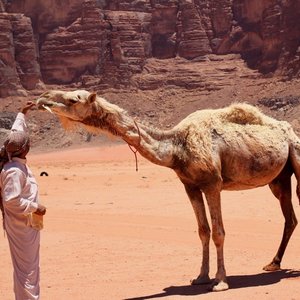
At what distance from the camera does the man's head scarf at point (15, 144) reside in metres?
7.42

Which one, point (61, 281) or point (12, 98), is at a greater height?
point (61, 281)

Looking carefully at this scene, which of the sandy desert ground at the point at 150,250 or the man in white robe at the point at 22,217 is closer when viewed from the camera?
the man in white robe at the point at 22,217

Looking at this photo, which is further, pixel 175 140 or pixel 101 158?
A: pixel 101 158

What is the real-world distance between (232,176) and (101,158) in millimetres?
56720

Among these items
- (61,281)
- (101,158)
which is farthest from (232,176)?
(101,158)

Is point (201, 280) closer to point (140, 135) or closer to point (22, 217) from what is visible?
point (140, 135)

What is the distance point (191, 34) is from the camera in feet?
342

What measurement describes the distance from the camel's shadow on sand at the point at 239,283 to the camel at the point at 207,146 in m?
0.18

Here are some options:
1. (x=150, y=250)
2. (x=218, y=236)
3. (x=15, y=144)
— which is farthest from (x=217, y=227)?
(x=150, y=250)

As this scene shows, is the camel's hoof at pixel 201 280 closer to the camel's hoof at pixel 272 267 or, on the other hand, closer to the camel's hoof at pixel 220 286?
the camel's hoof at pixel 220 286

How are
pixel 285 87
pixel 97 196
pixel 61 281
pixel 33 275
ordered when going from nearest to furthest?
1. pixel 33 275
2. pixel 61 281
3. pixel 97 196
4. pixel 285 87

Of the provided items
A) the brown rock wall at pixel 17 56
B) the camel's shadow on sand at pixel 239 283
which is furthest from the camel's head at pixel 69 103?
the brown rock wall at pixel 17 56

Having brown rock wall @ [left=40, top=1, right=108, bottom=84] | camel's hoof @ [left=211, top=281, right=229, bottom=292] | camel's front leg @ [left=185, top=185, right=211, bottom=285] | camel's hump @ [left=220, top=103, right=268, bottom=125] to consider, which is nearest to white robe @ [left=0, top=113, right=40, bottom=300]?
camel's hoof @ [left=211, top=281, right=229, bottom=292]

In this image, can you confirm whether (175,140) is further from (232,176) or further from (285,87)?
(285,87)
